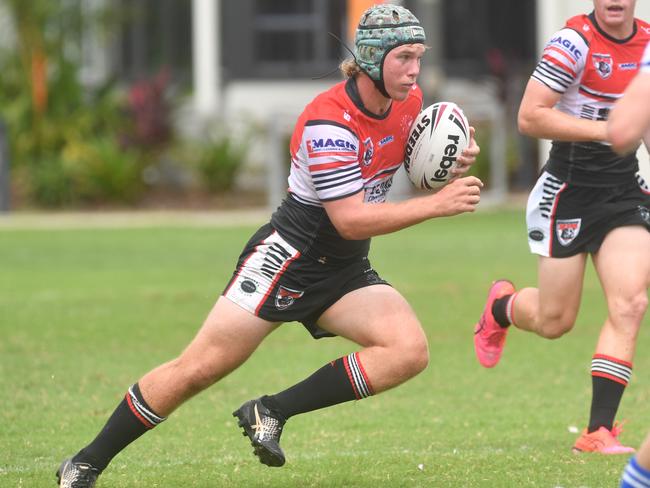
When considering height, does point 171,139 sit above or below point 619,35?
below

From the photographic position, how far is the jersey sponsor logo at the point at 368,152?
604 cm

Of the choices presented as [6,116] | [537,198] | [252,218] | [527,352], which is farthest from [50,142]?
[537,198]

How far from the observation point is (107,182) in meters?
24.2

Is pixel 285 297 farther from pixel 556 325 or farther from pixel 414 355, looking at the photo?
pixel 556 325

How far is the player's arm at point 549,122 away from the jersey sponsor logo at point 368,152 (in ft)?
3.88

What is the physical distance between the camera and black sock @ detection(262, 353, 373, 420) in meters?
6.12

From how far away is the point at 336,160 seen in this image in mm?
5883

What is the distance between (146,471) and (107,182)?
17789 millimetres

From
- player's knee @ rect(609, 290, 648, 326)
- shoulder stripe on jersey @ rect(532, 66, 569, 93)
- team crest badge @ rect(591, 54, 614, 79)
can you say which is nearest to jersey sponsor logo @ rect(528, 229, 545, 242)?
player's knee @ rect(609, 290, 648, 326)

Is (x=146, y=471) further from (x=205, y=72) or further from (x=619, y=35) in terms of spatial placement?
(x=205, y=72)

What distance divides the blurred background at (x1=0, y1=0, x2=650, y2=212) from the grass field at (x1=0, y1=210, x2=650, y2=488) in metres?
8.05

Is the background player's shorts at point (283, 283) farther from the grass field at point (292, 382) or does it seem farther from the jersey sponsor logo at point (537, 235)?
the jersey sponsor logo at point (537, 235)

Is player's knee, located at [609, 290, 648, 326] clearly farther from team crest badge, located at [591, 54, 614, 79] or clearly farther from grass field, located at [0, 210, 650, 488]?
team crest badge, located at [591, 54, 614, 79]

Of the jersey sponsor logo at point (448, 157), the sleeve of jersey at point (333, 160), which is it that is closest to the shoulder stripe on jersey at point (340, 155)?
the sleeve of jersey at point (333, 160)
